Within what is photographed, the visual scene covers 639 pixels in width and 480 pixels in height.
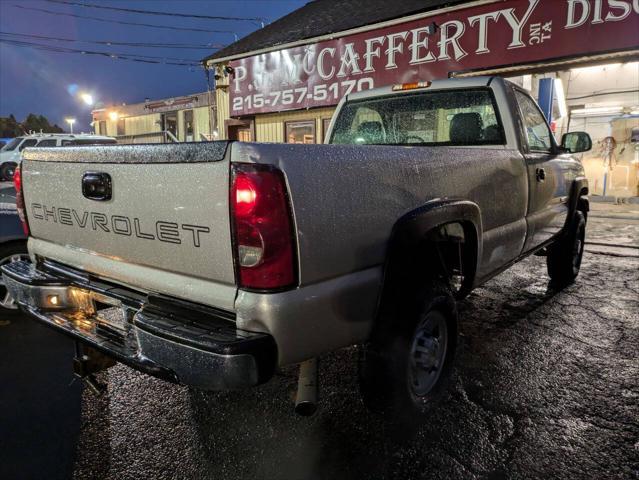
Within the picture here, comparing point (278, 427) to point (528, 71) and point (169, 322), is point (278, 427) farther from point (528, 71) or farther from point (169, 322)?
point (528, 71)

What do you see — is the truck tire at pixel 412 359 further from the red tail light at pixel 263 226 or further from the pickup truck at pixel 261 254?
the red tail light at pixel 263 226

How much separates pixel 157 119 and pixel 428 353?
28.4 m

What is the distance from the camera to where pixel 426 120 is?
3.79 m

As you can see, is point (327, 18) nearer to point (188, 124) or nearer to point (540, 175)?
point (540, 175)

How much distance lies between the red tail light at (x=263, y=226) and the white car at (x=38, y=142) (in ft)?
42.5

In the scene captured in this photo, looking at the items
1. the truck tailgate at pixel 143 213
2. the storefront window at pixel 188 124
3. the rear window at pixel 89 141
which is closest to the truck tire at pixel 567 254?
the truck tailgate at pixel 143 213

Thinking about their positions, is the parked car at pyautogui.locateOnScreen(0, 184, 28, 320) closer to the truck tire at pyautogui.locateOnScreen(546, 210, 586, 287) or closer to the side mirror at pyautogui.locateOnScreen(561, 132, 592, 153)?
the side mirror at pyautogui.locateOnScreen(561, 132, 592, 153)

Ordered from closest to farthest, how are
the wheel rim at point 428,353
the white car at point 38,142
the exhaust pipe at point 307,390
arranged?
the exhaust pipe at point 307,390, the wheel rim at point 428,353, the white car at point 38,142

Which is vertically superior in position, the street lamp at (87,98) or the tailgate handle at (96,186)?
the street lamp at (87,98)

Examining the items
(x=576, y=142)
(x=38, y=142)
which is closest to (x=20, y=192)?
(x=576, y=142)

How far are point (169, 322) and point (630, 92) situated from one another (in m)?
15.3

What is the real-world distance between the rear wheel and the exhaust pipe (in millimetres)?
3216

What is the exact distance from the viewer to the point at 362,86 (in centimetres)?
1130

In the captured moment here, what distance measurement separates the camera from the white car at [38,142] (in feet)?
45.9
